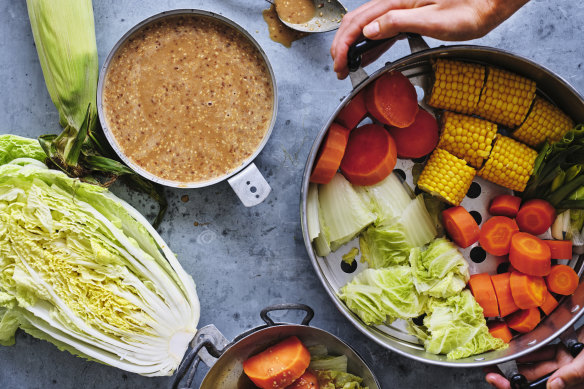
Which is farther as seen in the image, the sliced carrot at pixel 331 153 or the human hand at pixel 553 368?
the sliced carrot at pixel 331 153

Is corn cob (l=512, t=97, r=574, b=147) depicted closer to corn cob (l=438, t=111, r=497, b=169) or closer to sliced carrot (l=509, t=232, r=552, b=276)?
corn cob (l=438, t=111, r=497, b=169)

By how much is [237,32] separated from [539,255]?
145cm

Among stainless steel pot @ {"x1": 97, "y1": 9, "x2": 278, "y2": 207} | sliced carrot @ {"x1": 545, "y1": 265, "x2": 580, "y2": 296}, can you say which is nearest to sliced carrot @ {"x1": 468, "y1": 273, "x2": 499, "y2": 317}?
sliced carrot @ {"x1": 545, "y1": 265, "x2": 580, "y2": 296}

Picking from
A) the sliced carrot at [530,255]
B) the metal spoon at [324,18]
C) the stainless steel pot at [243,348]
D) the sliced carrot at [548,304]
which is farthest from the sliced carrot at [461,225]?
the metal spoon at [324,18]

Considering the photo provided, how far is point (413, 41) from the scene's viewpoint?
6.04ft

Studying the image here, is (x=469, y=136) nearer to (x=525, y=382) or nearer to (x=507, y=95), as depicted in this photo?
(x=507, y=95)

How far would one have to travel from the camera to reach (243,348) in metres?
2.00

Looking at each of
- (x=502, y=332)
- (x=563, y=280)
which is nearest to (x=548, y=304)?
(x=563, y=280)

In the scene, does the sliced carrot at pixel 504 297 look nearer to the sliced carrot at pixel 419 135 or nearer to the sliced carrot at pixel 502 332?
the sliced carrot at pixel 502 332

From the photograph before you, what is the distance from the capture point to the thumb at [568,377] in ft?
5.80

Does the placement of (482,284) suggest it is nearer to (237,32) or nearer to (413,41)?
(413,41)

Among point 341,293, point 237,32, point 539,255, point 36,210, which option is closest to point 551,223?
point 539,255

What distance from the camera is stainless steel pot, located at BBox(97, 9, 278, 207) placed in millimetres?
1979

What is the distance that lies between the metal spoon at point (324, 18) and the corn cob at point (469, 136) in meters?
0.59
